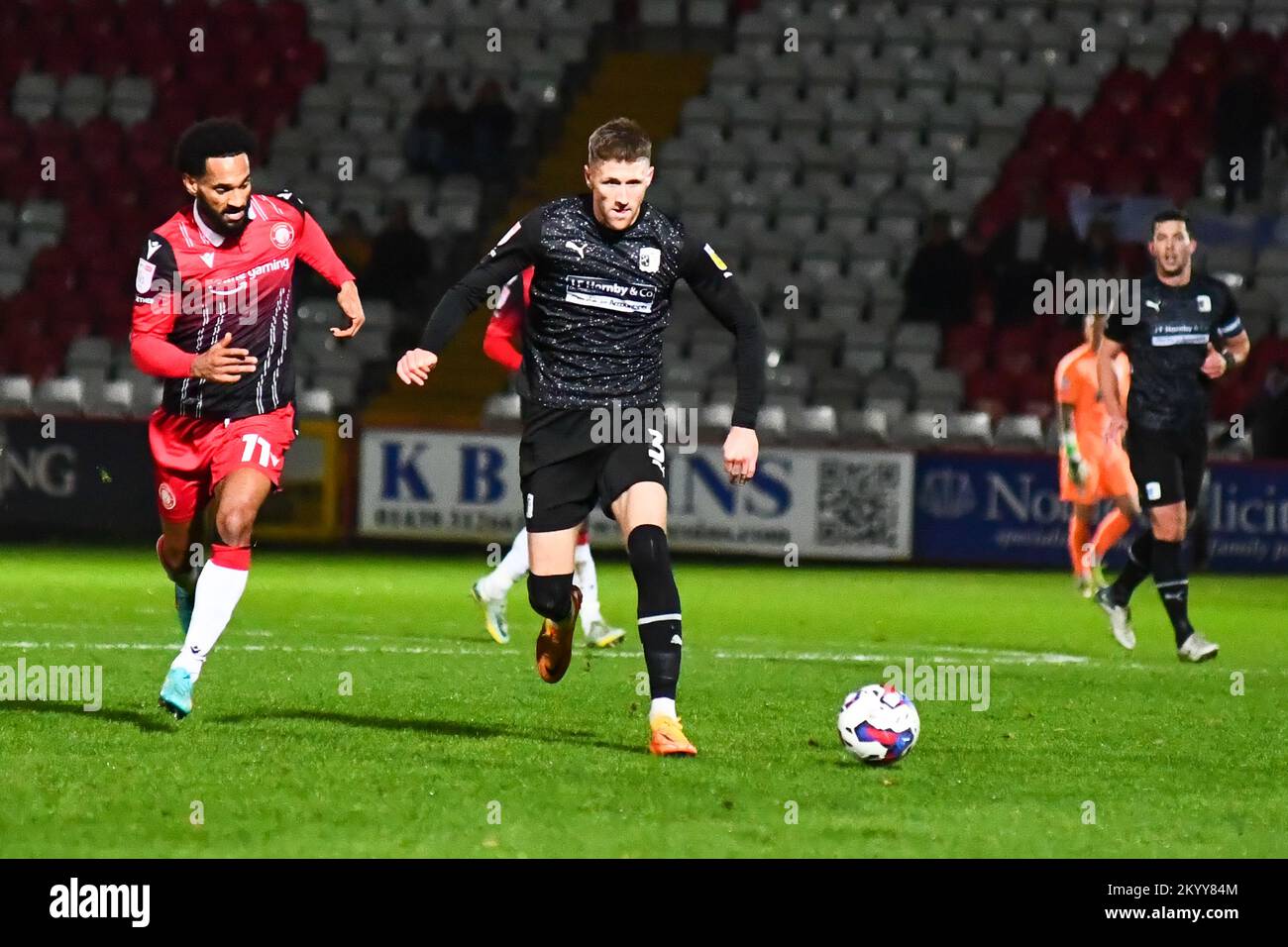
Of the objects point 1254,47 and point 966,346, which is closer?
point 966,346

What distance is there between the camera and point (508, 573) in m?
11.8

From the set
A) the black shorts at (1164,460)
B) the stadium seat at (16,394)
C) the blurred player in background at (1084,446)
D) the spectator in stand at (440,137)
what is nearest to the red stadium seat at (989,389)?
the blurred player in background at (1084,446)

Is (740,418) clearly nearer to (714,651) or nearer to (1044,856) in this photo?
(1044,856)

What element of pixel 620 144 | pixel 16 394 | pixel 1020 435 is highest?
pixel 620 144

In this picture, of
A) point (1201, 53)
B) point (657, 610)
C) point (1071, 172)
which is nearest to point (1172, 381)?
point (657, 610)

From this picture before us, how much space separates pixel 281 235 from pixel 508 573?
3566 mm

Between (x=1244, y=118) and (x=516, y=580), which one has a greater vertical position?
(x=1244, y=118)

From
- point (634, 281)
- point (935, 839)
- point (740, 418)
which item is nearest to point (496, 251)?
point (634, 281)

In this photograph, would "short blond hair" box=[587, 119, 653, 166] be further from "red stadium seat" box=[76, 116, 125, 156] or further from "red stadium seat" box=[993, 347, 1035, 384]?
"red stadium seat" box=[76, 116, 125, 156]

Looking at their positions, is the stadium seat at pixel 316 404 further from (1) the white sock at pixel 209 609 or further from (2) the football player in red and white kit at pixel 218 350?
(1) the white sock at pixel 209 609

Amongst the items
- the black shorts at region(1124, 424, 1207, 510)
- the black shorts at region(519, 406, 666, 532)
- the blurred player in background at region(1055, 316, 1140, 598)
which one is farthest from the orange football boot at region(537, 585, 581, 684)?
the blurred player in background at region(1055, 316, 1140, 598)

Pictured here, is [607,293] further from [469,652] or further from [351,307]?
[469,652]

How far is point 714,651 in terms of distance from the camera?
12.0 metres

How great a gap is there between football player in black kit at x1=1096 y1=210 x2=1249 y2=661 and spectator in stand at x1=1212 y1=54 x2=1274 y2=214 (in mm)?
10891
